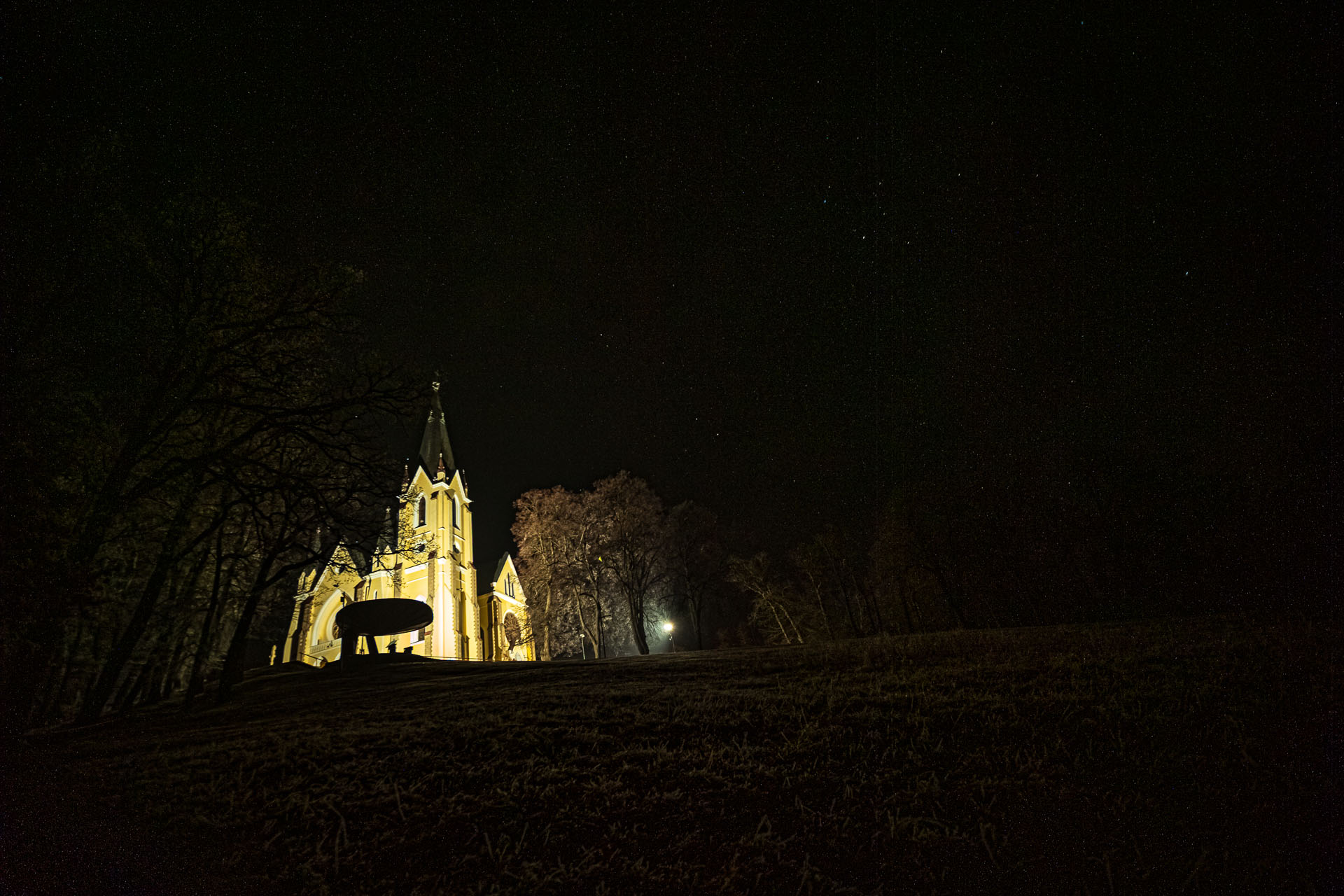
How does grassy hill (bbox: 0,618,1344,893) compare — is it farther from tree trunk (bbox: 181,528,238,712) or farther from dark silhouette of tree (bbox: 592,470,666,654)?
dark silhouette of tree (bbox: 592,470,666,654)

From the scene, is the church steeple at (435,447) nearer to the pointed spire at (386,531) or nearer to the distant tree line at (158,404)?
the distant tree line at (158,404)

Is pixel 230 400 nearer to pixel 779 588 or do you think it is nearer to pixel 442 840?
pixel 442 840

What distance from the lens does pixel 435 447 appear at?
52406 mm

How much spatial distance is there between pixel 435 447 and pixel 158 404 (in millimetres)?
41153

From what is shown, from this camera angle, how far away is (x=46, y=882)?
→ 16.5 ft

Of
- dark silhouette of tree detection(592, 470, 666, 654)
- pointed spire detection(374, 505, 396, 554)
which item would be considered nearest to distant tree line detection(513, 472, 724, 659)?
dark silhouette of tree detection(592, 470, 666, 654)

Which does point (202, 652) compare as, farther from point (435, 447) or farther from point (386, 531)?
point (435, 447)

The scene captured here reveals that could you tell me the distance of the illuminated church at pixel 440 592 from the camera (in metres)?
43.5

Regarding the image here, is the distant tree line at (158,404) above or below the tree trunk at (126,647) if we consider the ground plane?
above

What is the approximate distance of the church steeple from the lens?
5131 cm

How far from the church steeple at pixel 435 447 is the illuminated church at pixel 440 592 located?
7 centimetres

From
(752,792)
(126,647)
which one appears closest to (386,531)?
(126,647)

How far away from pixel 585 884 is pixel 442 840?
4.91 feet

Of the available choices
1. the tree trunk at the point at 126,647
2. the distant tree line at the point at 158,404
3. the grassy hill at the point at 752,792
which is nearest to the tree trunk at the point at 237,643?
the distant tree line at the point at 158,404
